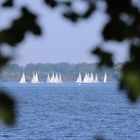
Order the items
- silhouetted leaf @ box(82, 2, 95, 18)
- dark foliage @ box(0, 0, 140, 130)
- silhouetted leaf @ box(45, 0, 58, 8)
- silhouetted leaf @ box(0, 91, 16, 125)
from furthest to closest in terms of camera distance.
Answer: silhouetted leaf @ box(45, 0, 58, 8) < silhouetted leaf @ box(82, 2, 95, 18) < dark foliage @ box(0, 0, 140, 130) < silhouetted leaf @ box(0, 91, 16, 125)

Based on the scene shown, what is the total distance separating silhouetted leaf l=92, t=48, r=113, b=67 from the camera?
83.2 inches

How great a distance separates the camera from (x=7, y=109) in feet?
6.05

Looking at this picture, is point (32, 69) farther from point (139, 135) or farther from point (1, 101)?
point (1, 101)

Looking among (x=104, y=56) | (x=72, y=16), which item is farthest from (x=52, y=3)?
(x=104, y=56)

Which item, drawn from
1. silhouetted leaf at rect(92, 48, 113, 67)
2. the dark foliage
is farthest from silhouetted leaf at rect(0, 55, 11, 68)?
silhouetted leaf at rect(92, 48, 113, 67)

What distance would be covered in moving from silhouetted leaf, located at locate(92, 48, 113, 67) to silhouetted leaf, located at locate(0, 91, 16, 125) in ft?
1.32

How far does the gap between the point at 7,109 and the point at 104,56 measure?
1.53 feet

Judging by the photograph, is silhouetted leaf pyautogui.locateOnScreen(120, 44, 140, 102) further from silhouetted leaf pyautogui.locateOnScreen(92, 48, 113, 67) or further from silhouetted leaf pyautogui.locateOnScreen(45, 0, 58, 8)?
silhouetted leaf pyautogui.locateOnScreen(45, 0, 58, 8)

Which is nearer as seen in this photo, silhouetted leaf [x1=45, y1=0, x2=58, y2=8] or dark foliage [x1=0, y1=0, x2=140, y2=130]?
dark foliage [x1=0, y1=0, x2=140, y2=130]

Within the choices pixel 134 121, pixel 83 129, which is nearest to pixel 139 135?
pixel 83 129

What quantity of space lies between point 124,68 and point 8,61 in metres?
0.39

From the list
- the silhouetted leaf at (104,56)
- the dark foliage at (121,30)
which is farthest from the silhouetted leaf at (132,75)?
the silhouetted leaf at (104,56)

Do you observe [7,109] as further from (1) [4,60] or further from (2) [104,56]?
(2) [104,56]

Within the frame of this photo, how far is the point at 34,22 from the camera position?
2014 millimetres
